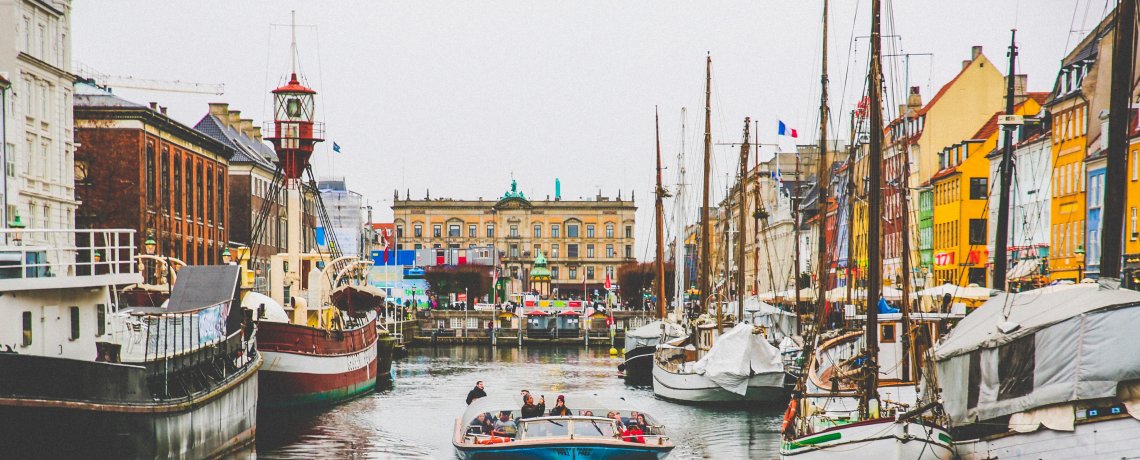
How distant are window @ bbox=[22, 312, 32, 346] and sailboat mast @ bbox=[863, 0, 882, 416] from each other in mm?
17787

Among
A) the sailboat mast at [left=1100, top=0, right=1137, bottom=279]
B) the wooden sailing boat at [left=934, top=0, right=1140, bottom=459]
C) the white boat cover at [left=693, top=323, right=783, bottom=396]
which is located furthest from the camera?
the white boat cover at [left=693, top=323, right=783, bottom=396]

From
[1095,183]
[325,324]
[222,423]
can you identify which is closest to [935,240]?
[1095,183]

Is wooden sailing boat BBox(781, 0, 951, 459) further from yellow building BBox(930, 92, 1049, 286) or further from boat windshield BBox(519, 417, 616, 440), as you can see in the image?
yellow building BBox(930, 92, 1049, 286)

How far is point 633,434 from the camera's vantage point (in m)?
33.0

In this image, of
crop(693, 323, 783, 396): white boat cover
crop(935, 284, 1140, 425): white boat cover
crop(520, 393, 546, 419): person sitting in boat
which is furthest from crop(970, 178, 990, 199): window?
crop(520, 393, 546, 419): person sitting in boat

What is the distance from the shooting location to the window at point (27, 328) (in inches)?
1113

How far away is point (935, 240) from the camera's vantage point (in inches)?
3954

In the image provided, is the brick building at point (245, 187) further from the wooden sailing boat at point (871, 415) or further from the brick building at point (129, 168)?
the wooden sailing boat at point (871, 415)

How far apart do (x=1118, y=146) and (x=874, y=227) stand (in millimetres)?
5442

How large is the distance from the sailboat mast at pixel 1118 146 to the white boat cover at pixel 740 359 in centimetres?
2749

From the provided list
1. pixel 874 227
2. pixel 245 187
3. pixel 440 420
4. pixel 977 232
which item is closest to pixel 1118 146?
pixel 874 227

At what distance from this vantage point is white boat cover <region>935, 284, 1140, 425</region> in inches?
1007

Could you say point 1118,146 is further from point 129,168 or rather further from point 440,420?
point 129,168

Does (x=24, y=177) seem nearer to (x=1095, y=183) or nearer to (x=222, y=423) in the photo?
(x=222, y=423)
